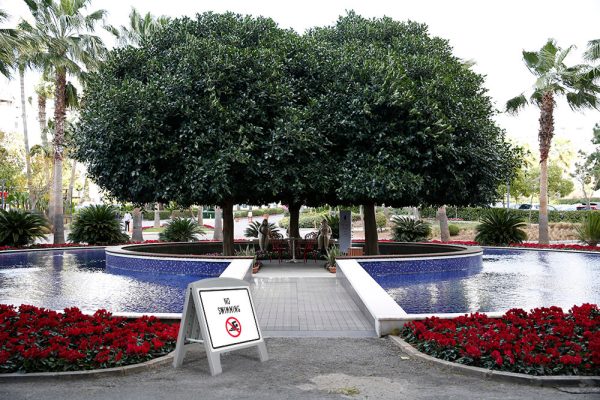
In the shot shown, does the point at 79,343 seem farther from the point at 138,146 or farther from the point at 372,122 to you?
the point at 372,122

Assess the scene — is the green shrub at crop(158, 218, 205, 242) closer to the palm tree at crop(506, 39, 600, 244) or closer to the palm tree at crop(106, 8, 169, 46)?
the palm tree at crop(106, 8, 169, 46)

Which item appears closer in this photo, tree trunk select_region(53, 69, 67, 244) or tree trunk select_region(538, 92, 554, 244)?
tree trunk select_region(538, 92, 554, 244)

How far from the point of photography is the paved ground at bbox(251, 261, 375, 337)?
8.55 meters

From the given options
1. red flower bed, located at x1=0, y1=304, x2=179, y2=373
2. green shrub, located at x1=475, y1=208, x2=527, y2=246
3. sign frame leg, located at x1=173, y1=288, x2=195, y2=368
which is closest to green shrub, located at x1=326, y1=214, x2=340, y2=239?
green shrub, located at x1=475, y1=208, x2=527, y2=246

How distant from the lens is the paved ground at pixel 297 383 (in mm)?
5484

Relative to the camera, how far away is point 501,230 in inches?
1011

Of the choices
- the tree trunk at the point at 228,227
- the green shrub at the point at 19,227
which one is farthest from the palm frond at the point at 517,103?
the green shrub at the point at 19,227

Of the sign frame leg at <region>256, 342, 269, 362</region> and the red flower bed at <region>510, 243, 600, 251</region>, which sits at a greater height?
the red flower bed at <region>510, 243, 600, 251</region>

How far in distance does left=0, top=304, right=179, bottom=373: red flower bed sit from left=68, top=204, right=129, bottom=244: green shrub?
18357 millimetres

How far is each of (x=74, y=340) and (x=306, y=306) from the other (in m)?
4.51

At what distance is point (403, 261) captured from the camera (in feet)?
50.7

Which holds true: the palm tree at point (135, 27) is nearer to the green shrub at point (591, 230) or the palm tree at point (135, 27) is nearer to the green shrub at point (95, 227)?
the green shrub at point (95, 227)

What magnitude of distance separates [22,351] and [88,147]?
1125cm

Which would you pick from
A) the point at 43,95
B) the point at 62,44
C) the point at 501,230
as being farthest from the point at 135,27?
the point at 501,230
